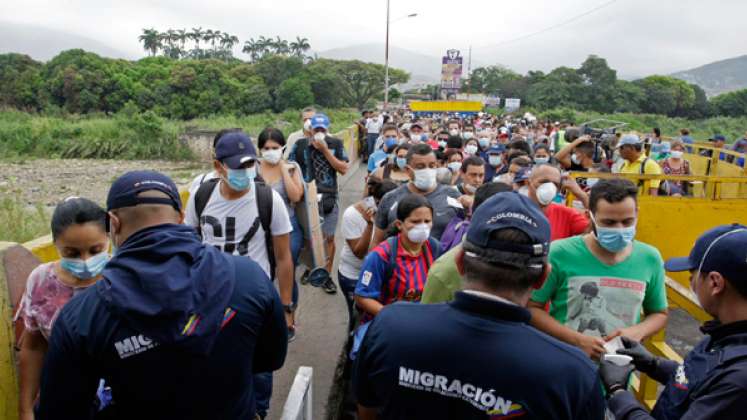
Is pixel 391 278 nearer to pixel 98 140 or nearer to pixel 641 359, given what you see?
pixel 641 359

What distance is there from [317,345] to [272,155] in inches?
68.6

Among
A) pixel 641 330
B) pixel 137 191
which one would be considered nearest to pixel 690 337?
pixel 641 330

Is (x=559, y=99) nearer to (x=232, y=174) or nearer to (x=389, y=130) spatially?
(x=389, y=130)

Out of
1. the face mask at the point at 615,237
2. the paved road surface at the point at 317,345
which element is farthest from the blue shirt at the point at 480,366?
the paved road surface at the point at 317,345

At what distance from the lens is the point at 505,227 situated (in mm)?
1475

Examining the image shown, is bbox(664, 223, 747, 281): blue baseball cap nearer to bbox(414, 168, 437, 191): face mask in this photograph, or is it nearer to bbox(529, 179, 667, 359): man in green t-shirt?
bbox(529, 179, 667, 359): man in green t-shirt

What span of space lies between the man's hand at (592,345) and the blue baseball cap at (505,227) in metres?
1.25

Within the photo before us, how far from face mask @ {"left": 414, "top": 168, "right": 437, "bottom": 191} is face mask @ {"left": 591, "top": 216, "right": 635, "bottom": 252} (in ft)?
5.50

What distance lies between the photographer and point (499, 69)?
87.2 meters

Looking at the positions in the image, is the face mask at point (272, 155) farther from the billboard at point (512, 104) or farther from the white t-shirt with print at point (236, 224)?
the billboard at point (512, 104)

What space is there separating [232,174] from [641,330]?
2459 millimetres

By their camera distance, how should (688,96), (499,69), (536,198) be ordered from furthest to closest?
(499,69)
(688,96)
(536,198)

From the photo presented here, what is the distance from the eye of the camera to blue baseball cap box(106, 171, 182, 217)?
175 centimetres

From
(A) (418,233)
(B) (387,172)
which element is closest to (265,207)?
(A) (418,233)
